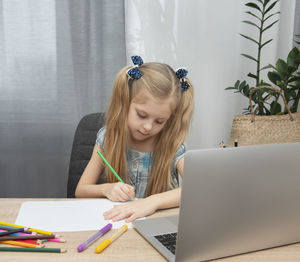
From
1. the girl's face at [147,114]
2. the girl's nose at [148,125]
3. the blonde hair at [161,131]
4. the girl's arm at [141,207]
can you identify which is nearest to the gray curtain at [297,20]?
the blonde hair at [161,131]

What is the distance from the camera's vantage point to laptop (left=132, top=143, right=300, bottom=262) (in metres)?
0.62

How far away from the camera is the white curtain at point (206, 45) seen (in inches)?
77.3

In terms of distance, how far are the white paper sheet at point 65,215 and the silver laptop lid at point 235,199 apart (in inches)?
10.3

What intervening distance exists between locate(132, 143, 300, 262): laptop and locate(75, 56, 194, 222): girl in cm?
48

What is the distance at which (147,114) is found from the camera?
47.6 inches

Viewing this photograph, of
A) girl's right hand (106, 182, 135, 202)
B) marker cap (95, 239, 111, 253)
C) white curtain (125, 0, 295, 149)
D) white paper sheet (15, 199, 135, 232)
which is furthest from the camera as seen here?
white curtain (125, 0, 295, 149)

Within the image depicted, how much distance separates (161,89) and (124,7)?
2.80ft

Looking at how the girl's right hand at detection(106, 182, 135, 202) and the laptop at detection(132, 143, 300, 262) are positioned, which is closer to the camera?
the laptop at detection(132, 143, 300, 262)

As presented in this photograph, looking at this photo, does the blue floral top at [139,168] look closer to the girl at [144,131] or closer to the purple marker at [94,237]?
the girl at [144,131]

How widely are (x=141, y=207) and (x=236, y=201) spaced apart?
0.34m

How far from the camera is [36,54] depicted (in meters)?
1.89

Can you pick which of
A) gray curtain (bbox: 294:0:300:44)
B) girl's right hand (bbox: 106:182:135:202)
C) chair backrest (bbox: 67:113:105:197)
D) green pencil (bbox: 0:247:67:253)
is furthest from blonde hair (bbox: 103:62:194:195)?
gray curtain (bbox: 294:0:300:44)

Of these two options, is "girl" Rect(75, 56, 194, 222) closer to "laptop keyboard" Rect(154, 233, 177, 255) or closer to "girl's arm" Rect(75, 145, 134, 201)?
"girl's arm" Rect(75, 145, 134, 201)

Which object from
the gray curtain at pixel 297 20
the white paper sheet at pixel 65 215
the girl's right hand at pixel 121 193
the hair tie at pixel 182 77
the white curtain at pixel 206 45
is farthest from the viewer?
the gray curtain at pixel 297 20
